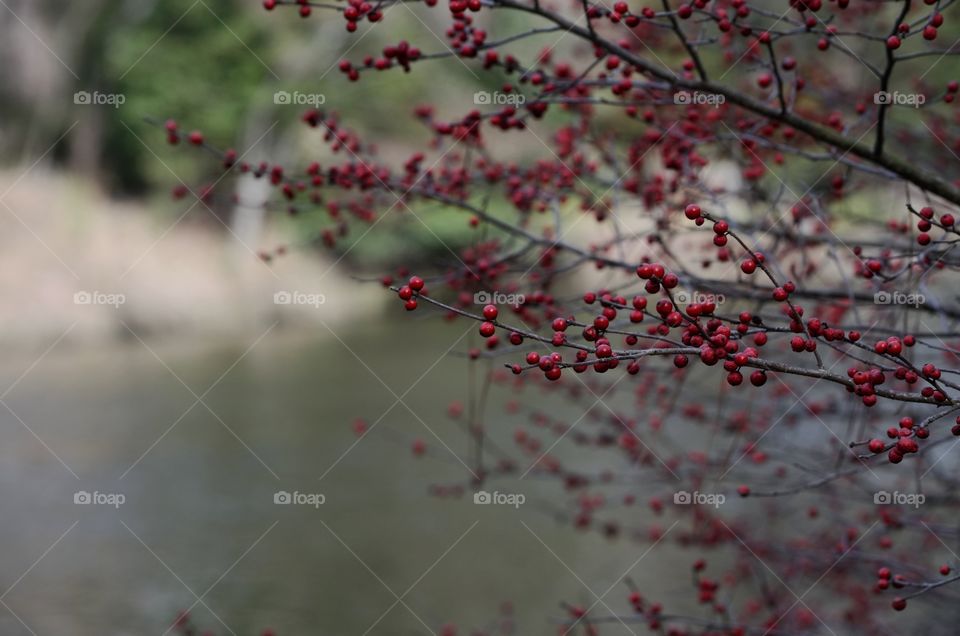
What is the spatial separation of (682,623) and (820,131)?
11.3 feet

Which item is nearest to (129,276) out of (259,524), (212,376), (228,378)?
(212,376)

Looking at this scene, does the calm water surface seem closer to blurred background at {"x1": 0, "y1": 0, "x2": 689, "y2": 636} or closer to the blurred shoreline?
blurred background at {"x1": 0, "y1": 0, "x2": 689, "y2": 636}

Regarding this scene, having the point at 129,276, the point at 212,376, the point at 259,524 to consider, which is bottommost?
the point at 129,276

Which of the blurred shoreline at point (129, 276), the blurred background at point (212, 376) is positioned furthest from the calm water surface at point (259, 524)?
the blurred shoreline at point (129, 276)

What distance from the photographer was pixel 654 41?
3.78m

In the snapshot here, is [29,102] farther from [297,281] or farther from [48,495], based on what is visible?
[48,495]

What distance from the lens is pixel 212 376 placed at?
11828mm

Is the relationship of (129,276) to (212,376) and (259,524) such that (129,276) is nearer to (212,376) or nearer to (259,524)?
(212,376)

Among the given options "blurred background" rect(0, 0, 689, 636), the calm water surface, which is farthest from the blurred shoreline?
the calm water surface

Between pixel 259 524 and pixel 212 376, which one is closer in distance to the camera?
pixel 259 524

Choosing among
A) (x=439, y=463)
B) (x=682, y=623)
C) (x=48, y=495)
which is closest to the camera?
(x=682, y=623)

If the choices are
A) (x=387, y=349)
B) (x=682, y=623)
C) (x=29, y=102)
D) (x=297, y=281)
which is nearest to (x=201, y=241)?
(x=297, y=281)

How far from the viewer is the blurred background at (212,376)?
611cm

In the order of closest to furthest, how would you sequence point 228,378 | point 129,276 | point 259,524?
1. point 259,524
2. point 228,378
3. point 129,276
